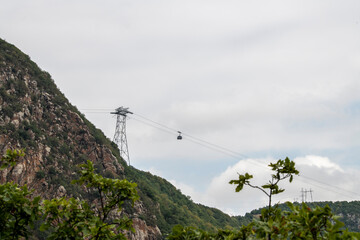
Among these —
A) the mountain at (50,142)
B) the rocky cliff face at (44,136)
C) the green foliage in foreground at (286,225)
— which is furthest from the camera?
the mountain at (50,142)

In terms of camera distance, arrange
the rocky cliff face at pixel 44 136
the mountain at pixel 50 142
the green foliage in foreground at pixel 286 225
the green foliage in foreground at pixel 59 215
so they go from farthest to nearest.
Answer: the mountain at pixel 50 142
the rocky cliff face at pixel 44 136
the green foliage in foreground at pixel 59 215
the green foliage in foreground at pixel 286 225

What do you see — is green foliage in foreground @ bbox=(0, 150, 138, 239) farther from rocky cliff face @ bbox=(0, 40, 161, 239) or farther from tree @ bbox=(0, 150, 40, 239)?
rocky cliff face @ bbox=(0, 40, 161, 239)

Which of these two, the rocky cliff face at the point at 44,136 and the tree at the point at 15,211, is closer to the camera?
the tree at the point at 15,211

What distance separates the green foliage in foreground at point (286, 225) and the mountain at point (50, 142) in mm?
47865

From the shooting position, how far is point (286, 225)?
5.82 metres

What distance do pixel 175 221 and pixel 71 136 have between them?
24.0 m

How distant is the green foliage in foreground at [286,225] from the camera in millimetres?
5312

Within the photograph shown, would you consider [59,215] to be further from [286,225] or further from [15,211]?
[286,225]

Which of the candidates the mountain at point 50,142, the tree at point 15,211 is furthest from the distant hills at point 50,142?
the tree at point 15,211

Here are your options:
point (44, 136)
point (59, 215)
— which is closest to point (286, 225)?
point (59, 215)

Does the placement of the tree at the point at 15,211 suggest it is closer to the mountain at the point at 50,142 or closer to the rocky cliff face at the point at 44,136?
the rocky cliff face at the point at 44,136

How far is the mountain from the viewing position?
2201 inches

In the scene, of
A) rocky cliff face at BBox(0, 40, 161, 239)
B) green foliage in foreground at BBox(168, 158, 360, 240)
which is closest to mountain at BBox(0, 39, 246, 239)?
rocky cliff face at BBox(0, 40, 161, 239)

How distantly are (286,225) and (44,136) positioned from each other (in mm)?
60798
